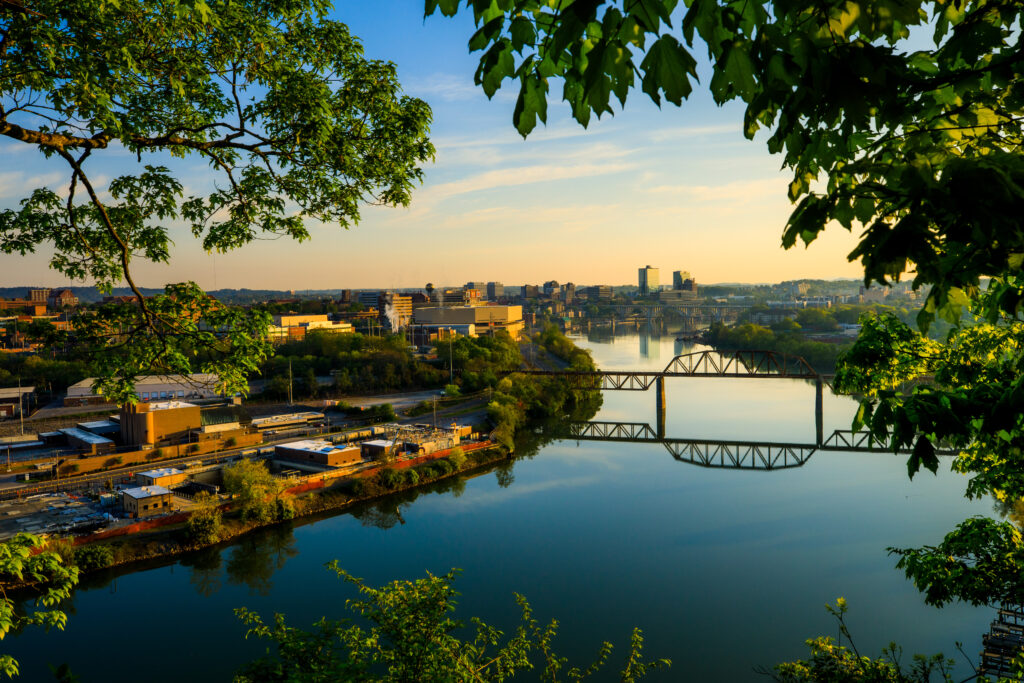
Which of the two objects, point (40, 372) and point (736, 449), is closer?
point (736, 449)

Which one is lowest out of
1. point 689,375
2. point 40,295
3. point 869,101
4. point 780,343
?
point 780,343

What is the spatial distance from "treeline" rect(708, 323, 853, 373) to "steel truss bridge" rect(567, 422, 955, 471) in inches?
329

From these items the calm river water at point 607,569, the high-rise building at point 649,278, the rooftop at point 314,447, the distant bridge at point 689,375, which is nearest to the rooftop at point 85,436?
the rooftop at point 314,447

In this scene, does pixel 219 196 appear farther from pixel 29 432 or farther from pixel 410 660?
pixel 29 432

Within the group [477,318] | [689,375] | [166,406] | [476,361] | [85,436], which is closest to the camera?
[85,436]

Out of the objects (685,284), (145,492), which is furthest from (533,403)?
(685,284)

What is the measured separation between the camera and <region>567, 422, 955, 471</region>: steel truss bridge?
13164 millimetres

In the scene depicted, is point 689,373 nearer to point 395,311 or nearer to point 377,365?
point 377,365

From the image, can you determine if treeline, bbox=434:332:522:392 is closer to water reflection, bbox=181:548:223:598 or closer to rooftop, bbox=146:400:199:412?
rooftop, bbox=146:400:199:412

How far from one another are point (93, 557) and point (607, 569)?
24.1 ft

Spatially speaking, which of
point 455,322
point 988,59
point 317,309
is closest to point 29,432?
point 988,59

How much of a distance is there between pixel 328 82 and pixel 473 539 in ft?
28.3

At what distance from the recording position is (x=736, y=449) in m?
14.1

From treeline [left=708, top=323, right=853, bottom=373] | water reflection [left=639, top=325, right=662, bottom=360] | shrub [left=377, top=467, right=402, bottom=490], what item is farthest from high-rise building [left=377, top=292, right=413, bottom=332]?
shrub [left=377, top=467, right=402, bottom=490]
